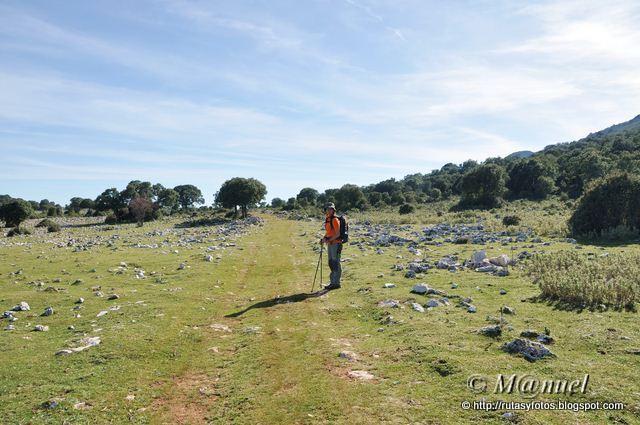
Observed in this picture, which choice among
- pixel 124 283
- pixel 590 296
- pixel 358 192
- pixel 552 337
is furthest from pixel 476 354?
pixel 358 192

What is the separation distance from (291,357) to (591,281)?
10.9 m

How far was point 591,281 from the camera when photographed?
550 inches

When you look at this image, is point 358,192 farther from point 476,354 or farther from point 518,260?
point 476,354

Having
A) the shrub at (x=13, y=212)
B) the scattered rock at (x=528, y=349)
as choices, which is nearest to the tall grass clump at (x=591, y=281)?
the scattered rock at (x=528, y=349)

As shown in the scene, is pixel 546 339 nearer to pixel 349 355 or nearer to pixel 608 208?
pixel 349 355

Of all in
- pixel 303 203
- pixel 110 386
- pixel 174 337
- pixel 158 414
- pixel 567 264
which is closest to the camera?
pixel 158 414

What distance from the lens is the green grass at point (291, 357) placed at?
25.7ft

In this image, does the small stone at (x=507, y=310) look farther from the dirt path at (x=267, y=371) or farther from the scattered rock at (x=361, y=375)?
the scattered rock at (x=361, y=375)

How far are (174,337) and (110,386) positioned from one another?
131 inches

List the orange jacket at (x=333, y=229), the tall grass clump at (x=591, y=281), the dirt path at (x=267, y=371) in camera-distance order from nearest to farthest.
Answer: the dirt path at (x=267, y=371)
the tall grass clump at (x=591, y=281)
the orange jacket at (x=333, y=229)

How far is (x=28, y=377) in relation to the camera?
949cm

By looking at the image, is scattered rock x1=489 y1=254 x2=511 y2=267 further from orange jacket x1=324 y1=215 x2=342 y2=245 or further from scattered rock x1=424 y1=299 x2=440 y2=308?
orange jacket x1=324 y1=215 x2=342 y2=245

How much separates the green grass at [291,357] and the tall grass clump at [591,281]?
0.81 m

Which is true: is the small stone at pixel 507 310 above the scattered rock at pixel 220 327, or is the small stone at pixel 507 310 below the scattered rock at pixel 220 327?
above
